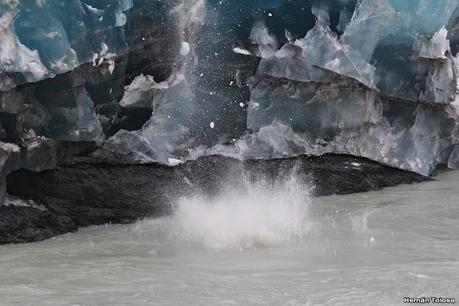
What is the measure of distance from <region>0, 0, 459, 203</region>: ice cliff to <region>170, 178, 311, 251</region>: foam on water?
43cm

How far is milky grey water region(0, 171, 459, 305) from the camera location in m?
3.74

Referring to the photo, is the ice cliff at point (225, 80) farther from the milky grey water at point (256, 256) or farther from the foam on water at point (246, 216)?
the milky grey water at point (256, 256)

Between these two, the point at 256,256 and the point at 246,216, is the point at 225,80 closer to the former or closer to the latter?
the point at 246,216

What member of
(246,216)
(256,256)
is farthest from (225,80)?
(256,256)

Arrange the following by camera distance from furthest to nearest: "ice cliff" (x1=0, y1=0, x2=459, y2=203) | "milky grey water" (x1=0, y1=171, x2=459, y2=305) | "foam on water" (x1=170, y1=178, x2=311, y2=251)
Answer: "ice cliff" (x1=0, y1=0, x2=459, y2=203) < "foam on water" (x1=170, y1=178, x2=311, y2=251) < "milky grey water" (x1=0, y1=171, x2=459, y2=305)

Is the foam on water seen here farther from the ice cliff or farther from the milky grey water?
the ice cliff

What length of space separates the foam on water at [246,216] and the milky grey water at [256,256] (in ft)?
0.04

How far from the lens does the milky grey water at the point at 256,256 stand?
147 inches

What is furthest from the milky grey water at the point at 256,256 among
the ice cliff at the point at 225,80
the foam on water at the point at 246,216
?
the ice cliff at the point at 225,80

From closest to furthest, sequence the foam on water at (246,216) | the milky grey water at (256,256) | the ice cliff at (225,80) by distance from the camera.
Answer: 1. the milky grey water at (256,256)
2. the foam on water at (246,216)
3. the ice cliff at (225,80)

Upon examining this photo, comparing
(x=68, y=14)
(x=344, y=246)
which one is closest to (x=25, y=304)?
(x=344, y=246)

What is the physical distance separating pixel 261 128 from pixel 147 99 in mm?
1234

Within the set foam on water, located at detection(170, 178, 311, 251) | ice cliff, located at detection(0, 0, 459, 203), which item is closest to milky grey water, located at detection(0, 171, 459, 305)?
foam on water, located at detection(170, 178, 311, 251)

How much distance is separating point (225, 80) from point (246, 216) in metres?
1.72
